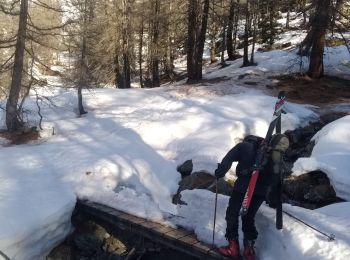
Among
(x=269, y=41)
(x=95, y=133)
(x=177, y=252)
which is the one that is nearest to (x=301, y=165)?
(x=177, y=252)

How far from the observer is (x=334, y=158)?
964cm

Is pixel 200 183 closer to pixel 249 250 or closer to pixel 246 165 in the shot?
pixel 249 250

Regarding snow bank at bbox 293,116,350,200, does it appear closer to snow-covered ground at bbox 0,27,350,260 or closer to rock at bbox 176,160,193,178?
snow-covered ground at bbox 0,27,350,260

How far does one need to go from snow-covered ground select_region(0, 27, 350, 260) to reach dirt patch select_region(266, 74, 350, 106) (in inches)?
59.5

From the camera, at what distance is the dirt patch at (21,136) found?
13856mm

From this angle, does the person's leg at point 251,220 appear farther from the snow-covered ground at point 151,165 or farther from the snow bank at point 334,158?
the snow bank at point 334,158

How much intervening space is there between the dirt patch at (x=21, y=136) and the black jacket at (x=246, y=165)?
926cm

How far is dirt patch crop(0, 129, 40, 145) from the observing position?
13.9 meters

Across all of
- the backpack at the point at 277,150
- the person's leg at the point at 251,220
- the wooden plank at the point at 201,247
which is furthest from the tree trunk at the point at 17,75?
the backpack at the point at 277,150

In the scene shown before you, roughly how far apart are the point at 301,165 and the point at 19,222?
6294 mm

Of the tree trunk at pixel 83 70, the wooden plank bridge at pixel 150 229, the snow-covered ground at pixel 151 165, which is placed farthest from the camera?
the tree trunk at pixel 83 70

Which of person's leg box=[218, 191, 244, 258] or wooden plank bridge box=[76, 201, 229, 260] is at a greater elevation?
person's leg box=[218, 191, 244, 258]

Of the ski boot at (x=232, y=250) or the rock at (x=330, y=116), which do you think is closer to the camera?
the ski boot at (x=232, y=250)

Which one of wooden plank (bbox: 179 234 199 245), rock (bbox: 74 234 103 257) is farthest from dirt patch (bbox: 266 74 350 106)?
rock (bbox: 74 234 103 257)
